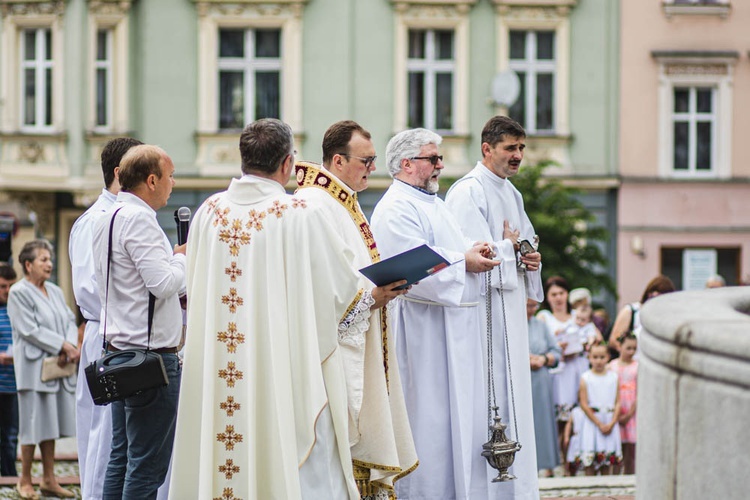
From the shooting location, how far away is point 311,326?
571 centimetres

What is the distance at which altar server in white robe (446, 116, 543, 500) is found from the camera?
7.30 meters

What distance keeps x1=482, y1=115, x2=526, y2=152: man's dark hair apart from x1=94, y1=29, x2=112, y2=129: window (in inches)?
717

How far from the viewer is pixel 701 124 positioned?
82.3ft

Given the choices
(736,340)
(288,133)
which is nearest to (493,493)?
(288,133)

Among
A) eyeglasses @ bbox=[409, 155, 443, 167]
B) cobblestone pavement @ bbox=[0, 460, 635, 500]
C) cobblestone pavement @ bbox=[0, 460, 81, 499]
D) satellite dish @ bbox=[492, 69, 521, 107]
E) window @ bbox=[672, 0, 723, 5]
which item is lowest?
cobblestone pavement @ bbox=[0, 460, 81, 499]

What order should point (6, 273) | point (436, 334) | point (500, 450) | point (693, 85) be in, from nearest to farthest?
point (500, 450)
point (436, 334)
point (6, 273)
point (693, 85)

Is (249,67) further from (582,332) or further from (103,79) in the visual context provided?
(582,332)

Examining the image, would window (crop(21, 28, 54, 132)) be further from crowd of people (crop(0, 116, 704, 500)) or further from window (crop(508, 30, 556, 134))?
crowd of people (crop(0, 116, 704, 500))

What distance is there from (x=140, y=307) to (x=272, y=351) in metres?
0.73

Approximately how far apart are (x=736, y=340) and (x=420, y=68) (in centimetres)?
2170

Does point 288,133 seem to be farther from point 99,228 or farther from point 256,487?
point 256,487

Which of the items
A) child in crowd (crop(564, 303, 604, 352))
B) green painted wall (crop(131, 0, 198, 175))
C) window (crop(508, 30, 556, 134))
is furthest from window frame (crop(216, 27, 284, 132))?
child in crowd (crop(564, 303, 604, 352))

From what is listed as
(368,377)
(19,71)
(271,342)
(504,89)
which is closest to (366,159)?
(368,377)

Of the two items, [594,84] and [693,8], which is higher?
[693,8]
